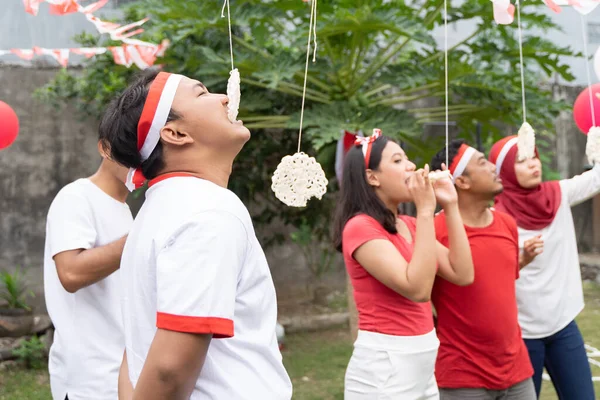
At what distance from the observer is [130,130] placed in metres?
1.39

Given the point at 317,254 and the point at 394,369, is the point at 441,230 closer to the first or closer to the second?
the point at 394,369

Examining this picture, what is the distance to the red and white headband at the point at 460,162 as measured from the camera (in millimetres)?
2734

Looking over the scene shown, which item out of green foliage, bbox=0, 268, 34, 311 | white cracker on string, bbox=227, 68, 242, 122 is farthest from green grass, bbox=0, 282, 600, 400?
white cracker on string, bbox=227, 68, 242, 122

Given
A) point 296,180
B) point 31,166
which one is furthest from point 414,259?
point 31,166

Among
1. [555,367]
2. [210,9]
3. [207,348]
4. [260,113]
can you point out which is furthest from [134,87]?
[260,113]

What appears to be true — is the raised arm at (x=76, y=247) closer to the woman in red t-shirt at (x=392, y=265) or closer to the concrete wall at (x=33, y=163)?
the woman in red t-shirt at (x=392, y=265)

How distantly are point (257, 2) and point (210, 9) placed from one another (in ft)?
0.92

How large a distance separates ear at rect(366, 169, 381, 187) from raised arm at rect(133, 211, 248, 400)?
1.33 metres

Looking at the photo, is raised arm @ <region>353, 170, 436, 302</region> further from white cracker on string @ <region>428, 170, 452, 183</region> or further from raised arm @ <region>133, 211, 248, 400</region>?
raised arm @ <region>133, 211, 248, 400</region>

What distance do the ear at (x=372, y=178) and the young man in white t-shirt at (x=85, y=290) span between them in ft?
2.89

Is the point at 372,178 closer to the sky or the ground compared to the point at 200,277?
closer to the sky

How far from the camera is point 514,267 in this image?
8.43 ft

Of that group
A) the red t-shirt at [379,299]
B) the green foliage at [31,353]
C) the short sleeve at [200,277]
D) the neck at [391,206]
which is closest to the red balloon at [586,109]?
the neck at [391,206]

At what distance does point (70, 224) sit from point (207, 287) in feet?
3.41
